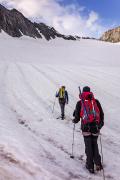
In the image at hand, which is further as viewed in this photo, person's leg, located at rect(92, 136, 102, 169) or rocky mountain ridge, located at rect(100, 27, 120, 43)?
rocky mountain ridge, located at rect(100, 27, 120, 43)

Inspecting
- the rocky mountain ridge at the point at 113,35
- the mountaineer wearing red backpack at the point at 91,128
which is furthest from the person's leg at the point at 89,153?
the rocky mountain ridge at the point at 113,35

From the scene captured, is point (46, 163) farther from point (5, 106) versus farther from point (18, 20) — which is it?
point (18, 20)

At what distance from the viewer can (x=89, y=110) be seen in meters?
9.26

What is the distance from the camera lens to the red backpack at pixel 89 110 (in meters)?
9.20

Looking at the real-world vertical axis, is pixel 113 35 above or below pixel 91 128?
above

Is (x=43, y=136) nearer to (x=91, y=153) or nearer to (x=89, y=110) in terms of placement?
(x=91, y=153)

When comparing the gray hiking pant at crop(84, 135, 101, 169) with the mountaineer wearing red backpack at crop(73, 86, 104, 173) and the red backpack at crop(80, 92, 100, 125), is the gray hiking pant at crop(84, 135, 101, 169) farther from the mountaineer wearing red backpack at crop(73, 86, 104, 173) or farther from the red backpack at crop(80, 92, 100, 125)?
the red backpack at crop(80, 92, 100, 125)

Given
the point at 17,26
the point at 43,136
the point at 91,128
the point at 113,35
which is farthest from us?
the point at 113,35

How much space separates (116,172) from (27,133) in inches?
187

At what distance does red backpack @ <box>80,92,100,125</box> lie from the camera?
9.20 meters

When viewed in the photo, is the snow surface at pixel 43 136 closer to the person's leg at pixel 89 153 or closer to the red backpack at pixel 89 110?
the person's leg at pixel 89 153

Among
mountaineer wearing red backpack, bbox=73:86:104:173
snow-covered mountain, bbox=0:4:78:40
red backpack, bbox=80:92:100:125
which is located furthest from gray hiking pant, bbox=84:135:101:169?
snow-covered mountain, bbox=0:4:78:40

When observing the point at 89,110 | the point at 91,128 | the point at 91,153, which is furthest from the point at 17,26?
the point at 91,153

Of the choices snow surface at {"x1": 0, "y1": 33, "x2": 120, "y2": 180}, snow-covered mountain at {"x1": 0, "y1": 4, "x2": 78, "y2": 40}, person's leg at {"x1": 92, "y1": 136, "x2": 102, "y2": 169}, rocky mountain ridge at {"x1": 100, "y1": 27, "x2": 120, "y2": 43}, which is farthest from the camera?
rocky mountain ridge at {"x1": 100, "y1": 27, "x2": 120, "y2": 43}
